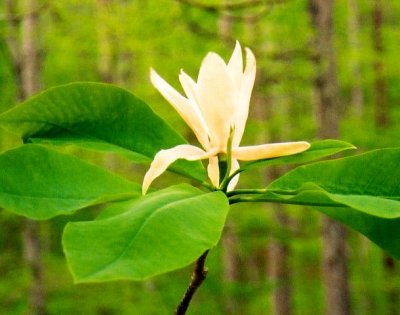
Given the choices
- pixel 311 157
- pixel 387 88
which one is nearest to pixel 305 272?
pixel 387 88

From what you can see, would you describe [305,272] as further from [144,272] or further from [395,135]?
[144,272]

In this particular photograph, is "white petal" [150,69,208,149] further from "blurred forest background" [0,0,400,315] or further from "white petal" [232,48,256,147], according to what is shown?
"blurred forest background" [0,0,400,315]

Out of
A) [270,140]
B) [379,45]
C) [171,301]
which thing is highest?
[379,45]

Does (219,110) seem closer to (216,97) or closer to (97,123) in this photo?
(216,97)

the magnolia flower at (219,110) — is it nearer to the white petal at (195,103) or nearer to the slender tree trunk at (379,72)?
the white petal at (195,103)

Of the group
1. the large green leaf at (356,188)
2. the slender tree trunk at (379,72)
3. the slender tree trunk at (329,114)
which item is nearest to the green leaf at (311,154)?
the large green leaf at (356,188)

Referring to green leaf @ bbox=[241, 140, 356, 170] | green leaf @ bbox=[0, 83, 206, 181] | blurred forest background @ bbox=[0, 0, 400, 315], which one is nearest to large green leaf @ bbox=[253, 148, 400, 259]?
green leaf @ bbox=[241, 140, 356, 170]
